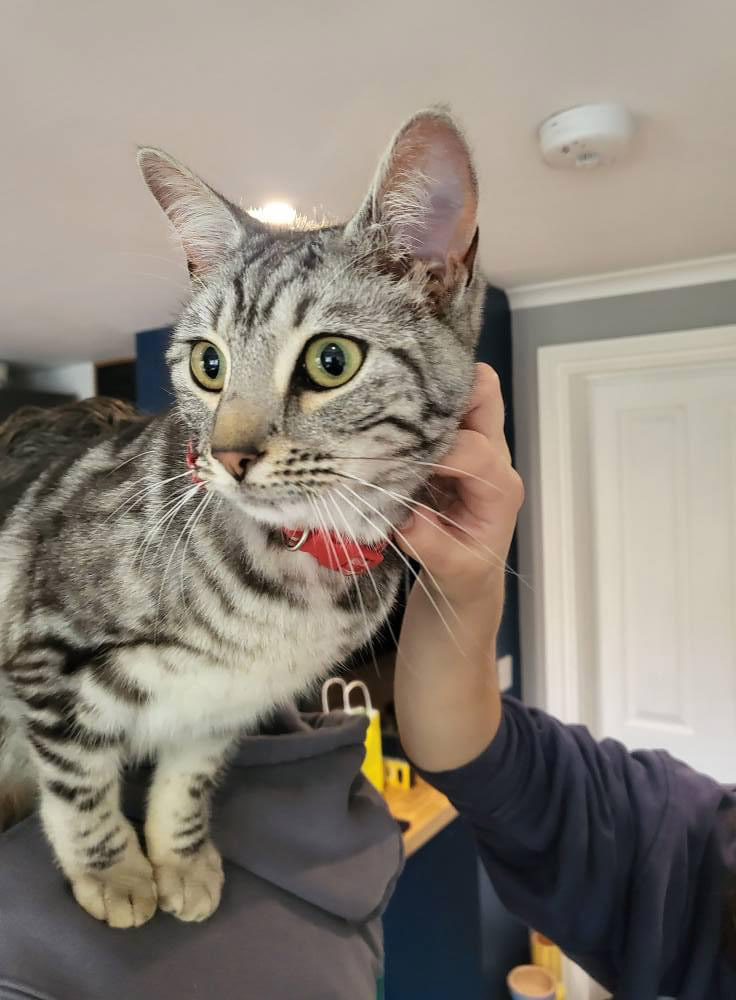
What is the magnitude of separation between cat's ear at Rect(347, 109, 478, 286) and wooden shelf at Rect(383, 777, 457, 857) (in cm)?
159

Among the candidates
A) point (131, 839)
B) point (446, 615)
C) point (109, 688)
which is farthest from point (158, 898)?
point (446, 615)

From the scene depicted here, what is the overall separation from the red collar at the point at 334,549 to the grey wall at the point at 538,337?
1840 millimetres

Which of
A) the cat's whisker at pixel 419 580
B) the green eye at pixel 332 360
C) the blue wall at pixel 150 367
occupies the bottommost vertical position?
the cat's whisker at pixel 419 580

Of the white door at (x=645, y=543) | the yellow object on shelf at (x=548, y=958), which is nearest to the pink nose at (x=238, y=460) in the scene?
the white door at (x=645, y=543)

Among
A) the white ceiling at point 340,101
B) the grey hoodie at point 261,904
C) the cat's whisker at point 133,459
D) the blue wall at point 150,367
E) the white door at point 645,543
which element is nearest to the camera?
the grey hoodie at point 261,904

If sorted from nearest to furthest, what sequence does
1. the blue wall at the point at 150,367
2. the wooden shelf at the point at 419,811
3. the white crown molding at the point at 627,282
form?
the wooden shelf at the point at 419,811 → the white crown molding at the point at 627,282 → the blue wall at the point at 150,367

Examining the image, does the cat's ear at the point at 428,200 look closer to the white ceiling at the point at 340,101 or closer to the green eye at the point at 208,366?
the green eye at the point at 208,366

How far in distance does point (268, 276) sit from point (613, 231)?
152 cm

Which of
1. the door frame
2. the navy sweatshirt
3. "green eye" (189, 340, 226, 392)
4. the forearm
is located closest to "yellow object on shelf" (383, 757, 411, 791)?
the door frame

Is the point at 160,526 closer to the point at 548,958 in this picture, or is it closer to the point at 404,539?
the point at 404,539

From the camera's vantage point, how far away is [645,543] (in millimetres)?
2430

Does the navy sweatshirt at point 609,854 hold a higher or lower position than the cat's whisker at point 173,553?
lower

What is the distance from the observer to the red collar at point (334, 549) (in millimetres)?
650

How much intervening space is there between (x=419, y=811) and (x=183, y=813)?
4.77 feet
